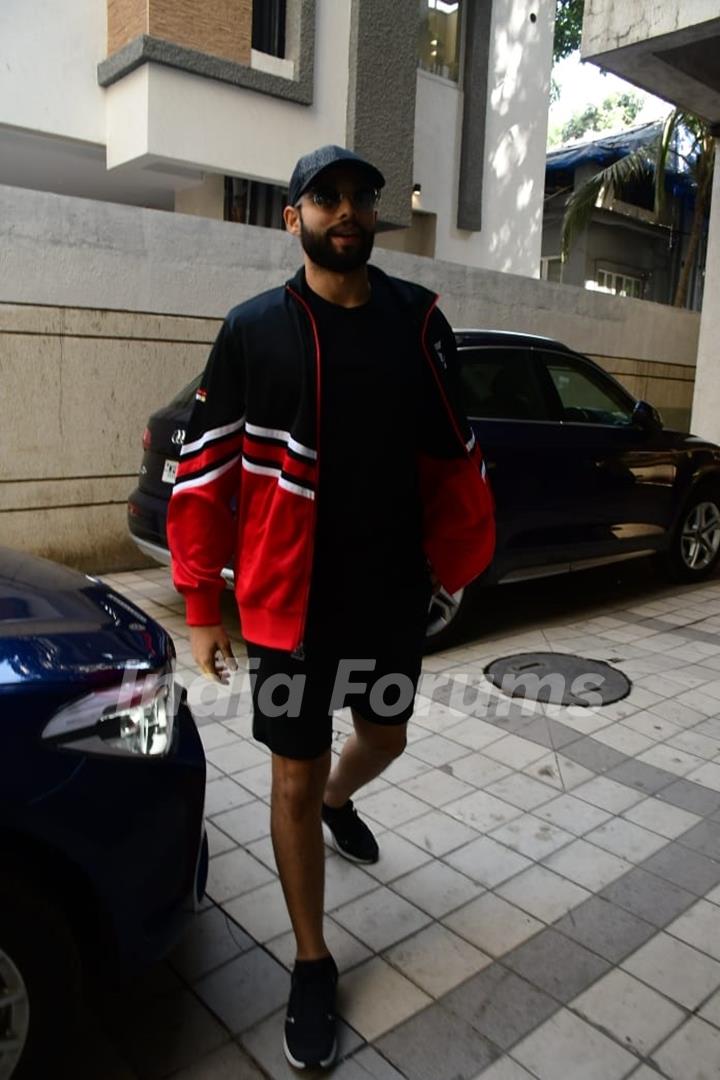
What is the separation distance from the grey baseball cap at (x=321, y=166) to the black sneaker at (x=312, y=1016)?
1802mm

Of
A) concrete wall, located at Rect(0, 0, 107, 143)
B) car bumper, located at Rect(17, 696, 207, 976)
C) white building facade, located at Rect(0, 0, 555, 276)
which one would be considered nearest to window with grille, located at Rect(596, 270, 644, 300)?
white building facade, located at Rect(0, 0, 555, 276)

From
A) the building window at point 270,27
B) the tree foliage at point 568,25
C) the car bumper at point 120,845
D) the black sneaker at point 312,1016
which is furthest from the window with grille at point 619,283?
the car bumper at point 120,845

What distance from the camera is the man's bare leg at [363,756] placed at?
2488 mm

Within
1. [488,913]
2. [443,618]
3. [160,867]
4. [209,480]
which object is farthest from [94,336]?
[160,867]

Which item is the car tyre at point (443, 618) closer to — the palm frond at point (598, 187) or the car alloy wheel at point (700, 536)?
the car alloy wheel at point (700, 536)

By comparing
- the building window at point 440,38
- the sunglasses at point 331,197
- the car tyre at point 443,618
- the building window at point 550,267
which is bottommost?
the car tyre at point 443,618

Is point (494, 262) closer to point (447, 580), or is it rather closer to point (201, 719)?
point (201, 719)

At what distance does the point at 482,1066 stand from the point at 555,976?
1.33 ft

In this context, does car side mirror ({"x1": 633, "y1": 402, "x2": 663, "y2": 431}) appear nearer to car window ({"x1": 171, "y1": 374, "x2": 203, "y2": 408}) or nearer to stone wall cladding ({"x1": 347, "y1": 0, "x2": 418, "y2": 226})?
car window ({"x1": 171, "y1": 374, "x2": 203, "y2": 408})

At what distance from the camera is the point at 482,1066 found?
2.09 m

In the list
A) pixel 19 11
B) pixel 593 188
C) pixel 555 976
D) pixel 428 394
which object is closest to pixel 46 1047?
pixel 555 976

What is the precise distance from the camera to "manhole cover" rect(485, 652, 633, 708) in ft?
14.6

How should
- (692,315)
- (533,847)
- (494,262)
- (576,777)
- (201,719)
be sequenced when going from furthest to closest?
(494,262)
(692,315)
(201,719)
(576,777)
(533,847)

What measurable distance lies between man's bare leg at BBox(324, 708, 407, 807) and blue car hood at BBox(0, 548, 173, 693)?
0.62 metres
